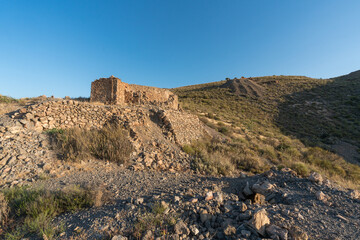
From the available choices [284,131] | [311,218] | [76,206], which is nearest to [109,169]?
[76,206]

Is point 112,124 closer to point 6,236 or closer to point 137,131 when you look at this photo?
point 137,131

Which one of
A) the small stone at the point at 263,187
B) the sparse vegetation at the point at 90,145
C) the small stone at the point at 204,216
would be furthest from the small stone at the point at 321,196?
the sparse vegetation at the point at 90,145

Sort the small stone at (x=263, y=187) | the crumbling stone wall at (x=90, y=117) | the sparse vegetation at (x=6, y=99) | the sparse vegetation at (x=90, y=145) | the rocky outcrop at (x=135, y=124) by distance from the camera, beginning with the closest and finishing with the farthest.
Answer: the small stone at (x=263, y=187)
the sparse vegetation at (x=90, y=145)
the rocky outcrop at (x=135, y=124)
the crumbling stone wall at (x=90, y=117)
the sparse vegetation at (x=6, y=99)

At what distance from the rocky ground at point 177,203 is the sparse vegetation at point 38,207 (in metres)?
0.18

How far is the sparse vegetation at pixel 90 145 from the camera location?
219 inches

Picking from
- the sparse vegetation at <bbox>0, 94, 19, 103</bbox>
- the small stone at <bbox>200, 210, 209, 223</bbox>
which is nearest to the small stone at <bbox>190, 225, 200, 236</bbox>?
the small stone at <bbox>200, 210, 209, 223</bbox>

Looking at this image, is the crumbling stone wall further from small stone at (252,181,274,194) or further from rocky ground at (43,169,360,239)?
small stone at (252,181,274,194)

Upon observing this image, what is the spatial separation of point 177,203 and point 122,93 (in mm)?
10458

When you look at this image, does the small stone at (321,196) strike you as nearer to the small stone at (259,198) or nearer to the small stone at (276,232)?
the small stone at (259,198)

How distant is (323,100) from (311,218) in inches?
1452

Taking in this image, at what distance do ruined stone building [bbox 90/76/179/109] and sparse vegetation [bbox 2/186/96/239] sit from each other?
8.42 meters

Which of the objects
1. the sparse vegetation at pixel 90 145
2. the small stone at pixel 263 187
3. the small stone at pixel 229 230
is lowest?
the small stone at pixel 263 187

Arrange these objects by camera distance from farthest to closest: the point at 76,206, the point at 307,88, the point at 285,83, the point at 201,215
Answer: the point at 285,83 < the point at 307,88 < the point at 76,206 < the point at 201,215

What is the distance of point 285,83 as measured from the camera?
39625 mm
